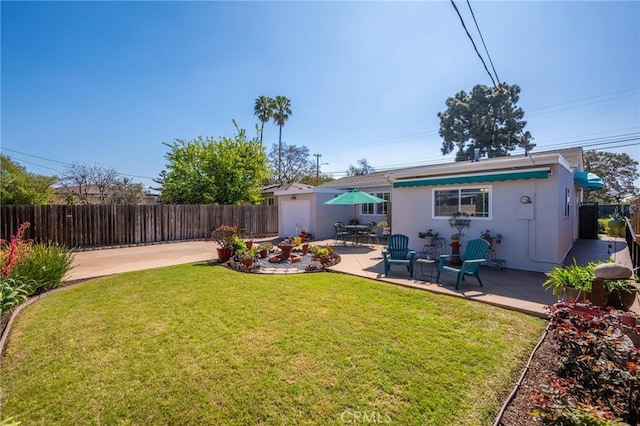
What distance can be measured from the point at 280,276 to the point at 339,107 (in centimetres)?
1291

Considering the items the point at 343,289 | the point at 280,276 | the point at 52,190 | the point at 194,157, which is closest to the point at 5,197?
the point at 52,190

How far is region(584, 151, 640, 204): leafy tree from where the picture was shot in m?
28.5

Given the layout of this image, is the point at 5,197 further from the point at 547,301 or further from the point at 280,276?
the point at 547,301

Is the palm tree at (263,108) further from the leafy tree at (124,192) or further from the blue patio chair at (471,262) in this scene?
the blue patio chair at (471,262)

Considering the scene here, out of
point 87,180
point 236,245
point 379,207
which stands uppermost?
point 87,180

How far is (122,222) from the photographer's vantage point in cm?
1403

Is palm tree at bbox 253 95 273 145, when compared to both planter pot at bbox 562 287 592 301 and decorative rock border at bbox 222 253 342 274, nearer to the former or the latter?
decorative rock border at bbox 222 253 342 274

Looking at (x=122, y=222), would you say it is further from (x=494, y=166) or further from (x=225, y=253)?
(x=494, y=166)

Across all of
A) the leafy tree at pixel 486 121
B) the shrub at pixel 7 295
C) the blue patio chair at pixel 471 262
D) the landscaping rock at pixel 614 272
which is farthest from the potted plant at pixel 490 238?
the leafy tree at pixel 486 121

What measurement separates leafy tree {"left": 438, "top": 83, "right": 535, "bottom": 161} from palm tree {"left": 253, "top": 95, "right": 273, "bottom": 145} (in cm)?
2073

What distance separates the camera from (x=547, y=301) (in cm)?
534

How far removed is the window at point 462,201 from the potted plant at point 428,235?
24.8 inches

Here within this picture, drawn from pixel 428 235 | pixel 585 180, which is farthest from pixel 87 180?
pixel 585 180

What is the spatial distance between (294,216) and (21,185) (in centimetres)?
1900
